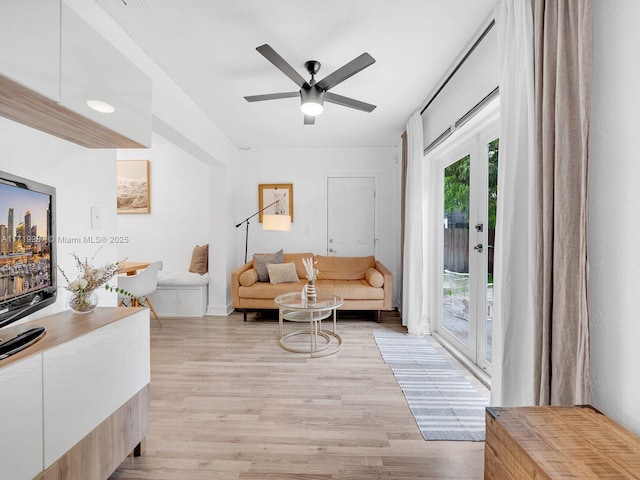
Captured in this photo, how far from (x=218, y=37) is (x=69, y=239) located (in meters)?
1.62

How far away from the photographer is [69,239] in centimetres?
168

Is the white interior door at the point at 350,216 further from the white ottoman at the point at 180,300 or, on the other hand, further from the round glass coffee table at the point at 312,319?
the white ottoman at the point at 180,300

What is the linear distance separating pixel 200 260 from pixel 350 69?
11.6ft

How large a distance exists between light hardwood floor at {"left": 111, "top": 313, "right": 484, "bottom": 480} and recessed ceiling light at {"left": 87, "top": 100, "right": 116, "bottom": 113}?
1.77m

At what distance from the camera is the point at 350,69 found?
2.01 m

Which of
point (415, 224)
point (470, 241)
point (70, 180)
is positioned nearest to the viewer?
point (70, 180)

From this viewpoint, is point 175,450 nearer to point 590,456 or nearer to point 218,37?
point 590,456

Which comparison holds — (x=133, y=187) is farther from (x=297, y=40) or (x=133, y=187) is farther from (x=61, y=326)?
(x=61, y=326)

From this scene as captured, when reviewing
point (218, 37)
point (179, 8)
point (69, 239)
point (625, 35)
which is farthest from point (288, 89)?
point (625, 35)

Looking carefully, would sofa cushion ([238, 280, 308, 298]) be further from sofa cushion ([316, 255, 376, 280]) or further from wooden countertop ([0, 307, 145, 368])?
wooden countertop ([0, 307, 145, 368])

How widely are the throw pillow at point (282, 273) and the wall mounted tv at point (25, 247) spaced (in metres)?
2.81

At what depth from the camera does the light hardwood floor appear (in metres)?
1.51

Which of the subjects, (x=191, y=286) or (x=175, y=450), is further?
(x=191, y=286)

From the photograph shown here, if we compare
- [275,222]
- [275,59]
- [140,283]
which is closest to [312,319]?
[275,222]
